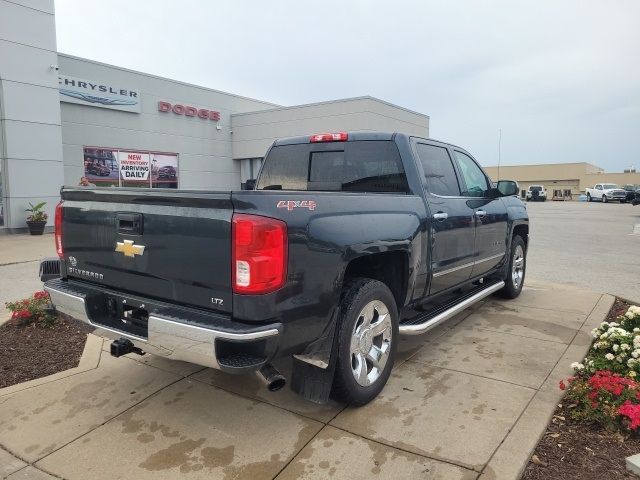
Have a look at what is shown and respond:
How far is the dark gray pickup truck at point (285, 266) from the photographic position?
8.57ft

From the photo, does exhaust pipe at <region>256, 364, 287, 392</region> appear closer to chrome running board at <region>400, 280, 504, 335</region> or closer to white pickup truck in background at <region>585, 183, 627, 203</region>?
chrome running board at <region>400, 280, 504, 335</region>

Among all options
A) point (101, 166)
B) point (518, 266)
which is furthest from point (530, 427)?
point (101, 166)

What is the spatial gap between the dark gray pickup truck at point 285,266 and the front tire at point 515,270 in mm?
2031

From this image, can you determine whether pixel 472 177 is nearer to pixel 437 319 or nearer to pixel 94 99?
pixel 437 319

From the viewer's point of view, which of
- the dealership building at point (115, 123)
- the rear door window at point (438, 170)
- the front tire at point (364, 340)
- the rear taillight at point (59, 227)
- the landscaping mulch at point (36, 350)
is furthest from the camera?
the dealership building at point (115, 123)

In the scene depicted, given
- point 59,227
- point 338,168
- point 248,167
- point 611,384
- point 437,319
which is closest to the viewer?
point 611,384

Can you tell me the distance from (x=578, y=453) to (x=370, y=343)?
4.58ft

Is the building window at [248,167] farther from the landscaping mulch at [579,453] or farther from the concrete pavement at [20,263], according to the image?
the landscaping mulch at [579,453]

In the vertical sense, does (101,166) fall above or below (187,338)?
above

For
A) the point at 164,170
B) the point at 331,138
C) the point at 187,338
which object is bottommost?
the point at 187,338

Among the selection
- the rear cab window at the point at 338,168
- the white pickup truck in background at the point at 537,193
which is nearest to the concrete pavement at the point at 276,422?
the rear cab window at the point at 338,168

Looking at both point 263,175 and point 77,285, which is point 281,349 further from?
point 263,175

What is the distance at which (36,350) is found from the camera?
445 cm

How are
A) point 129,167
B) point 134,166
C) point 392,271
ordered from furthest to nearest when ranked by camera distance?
1. point 134,166
2. point 129,167
3. point 392,271
